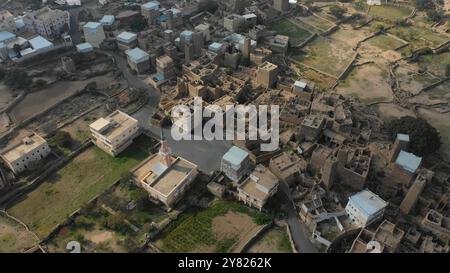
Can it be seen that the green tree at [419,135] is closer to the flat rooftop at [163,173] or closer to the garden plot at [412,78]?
the garden plot at [412,78]

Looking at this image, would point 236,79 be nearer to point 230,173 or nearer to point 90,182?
point 230,173

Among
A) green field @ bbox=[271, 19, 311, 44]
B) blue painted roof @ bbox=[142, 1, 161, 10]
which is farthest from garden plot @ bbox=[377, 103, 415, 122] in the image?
blue painted roof @ bbox=[142, 1, 161, 10]

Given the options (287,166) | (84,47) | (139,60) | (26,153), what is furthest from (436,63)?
(26,153)

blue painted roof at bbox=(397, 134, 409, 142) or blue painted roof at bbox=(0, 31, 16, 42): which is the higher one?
blue painted roof at bbox=(0, 31, 16, 42)

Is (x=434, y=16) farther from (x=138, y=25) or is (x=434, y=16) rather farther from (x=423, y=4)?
(x=138, y=25)

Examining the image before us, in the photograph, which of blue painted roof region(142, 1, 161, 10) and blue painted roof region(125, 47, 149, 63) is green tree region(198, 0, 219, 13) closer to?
blue painted roof region(142, 1, 161, 10)

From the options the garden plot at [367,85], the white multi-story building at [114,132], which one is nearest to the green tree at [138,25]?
the white multi-story building at [114,132]
